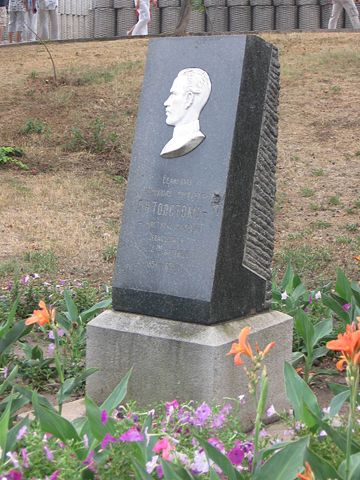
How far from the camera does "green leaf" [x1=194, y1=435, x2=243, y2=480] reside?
2.94m

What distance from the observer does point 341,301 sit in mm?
5840

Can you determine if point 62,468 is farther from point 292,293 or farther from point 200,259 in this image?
point 292,293

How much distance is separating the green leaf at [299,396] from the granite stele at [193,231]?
760 mm

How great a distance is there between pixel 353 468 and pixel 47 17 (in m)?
16.2

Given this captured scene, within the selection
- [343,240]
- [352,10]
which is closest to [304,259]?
A: [343,240]

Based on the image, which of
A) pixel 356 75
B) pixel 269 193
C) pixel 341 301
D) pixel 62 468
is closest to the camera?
pixel 62 468

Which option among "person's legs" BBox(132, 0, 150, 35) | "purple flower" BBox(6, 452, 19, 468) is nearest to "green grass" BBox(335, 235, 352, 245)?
"purple flower" BBox(6, 452, 19, 468)

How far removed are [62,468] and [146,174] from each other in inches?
82.3

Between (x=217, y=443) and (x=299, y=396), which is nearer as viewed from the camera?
(x=217, y=443)

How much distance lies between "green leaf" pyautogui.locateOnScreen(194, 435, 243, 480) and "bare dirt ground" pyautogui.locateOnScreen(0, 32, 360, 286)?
186 inches

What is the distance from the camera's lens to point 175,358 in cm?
457

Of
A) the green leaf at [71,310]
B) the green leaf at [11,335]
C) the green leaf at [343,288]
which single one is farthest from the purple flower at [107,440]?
the green leaf at [343,288]

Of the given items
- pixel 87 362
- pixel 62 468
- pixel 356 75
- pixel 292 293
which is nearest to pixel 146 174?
pixel 87 362

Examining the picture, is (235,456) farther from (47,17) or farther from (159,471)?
(47,17)
